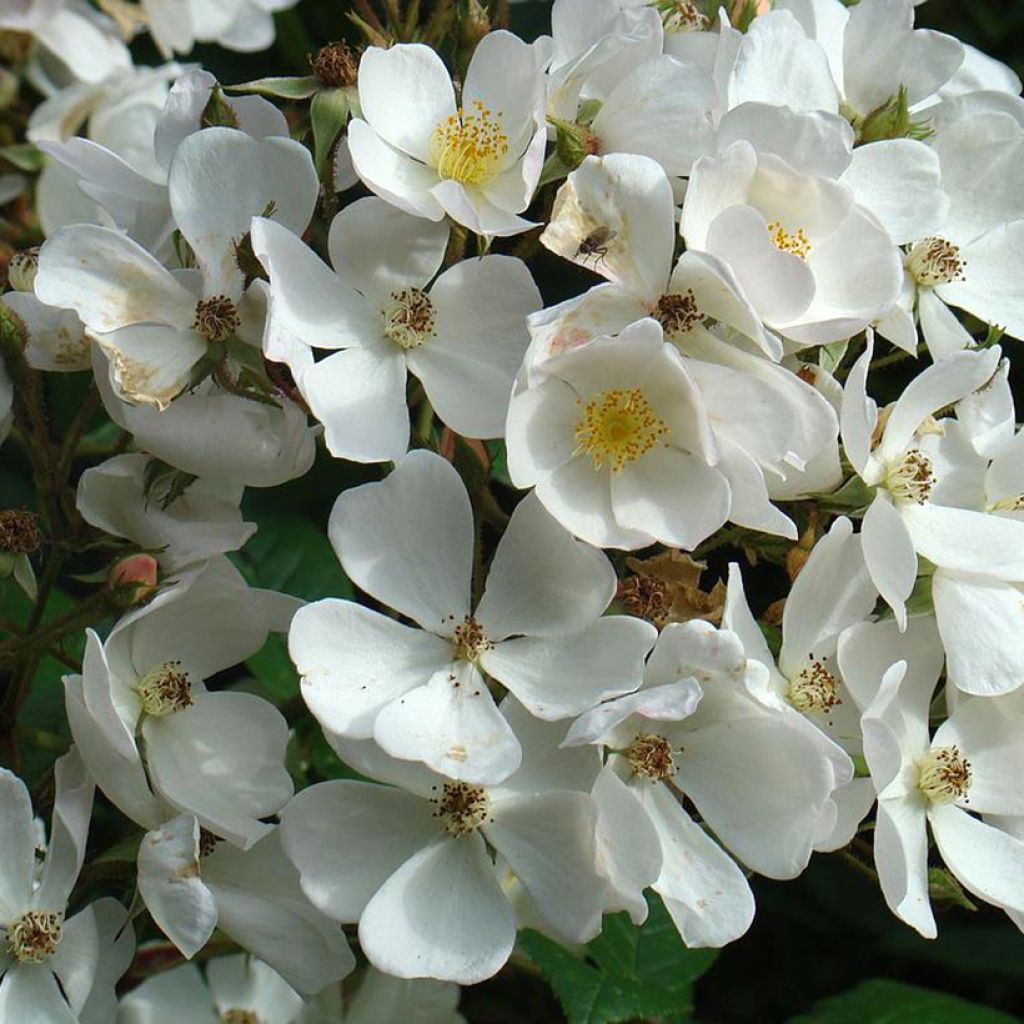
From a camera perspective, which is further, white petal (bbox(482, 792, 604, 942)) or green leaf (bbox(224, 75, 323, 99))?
green leaf (bbox(224, 75, 323, 99))

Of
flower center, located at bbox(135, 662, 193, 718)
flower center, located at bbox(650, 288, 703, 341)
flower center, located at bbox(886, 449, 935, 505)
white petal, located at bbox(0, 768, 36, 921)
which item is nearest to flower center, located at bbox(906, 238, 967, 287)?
flower center, located at bbox(886, 449, 935, 505)

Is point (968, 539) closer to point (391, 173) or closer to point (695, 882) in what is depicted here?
point (695, 882)

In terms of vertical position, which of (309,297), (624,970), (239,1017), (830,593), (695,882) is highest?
(309,297)

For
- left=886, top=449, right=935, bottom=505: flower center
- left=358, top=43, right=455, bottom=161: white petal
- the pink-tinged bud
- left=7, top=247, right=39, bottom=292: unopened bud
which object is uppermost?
left=358, top=43, right=455, bottom=161: white petal

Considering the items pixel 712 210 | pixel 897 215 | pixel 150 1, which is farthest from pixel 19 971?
pixel 150 1

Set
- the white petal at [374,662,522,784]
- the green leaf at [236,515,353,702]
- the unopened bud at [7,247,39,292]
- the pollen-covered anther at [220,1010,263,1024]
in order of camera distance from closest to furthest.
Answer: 1. the white petal at [374,662,522,784]
2. the unopened bud at [7,247,39,292]
3. the pollen-covered anther at [220,1010,263,1024]
4. the green leaf at [236,515,353,702]

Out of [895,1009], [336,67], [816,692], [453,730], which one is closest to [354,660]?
[453,730]

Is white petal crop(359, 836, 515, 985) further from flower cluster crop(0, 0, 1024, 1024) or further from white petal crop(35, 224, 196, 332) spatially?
white petal crop(35, 224, 196, 332)
